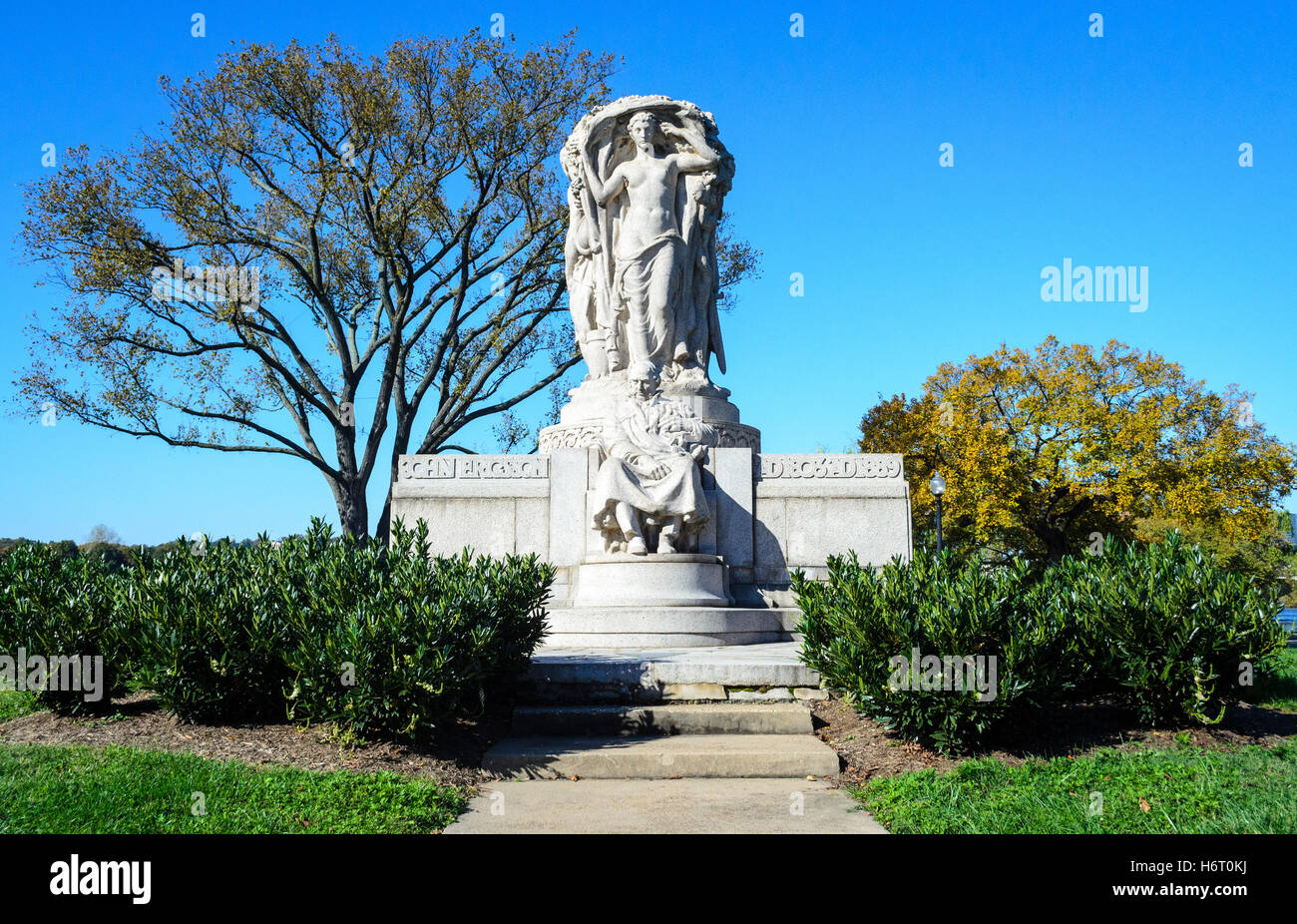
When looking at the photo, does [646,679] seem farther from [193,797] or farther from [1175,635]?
[1175,635]

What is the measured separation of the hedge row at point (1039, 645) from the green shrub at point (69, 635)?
4817 mm

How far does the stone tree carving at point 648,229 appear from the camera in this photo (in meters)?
12.7

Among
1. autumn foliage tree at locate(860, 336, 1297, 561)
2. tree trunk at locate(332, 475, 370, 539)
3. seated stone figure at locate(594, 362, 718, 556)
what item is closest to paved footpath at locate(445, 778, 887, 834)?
seated stone figure at locate(594, 362, 718, 556)

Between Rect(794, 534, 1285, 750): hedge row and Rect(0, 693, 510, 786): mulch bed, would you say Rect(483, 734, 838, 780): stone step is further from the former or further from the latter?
Rect(794, 534, 1285, 750): hedge row

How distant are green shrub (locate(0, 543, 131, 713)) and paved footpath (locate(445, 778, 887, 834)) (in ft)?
9.46

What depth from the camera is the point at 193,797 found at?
5.12 metres

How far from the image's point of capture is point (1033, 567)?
756 centimetres

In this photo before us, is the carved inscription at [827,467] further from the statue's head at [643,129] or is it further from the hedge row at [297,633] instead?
the hedge row at [297,633]

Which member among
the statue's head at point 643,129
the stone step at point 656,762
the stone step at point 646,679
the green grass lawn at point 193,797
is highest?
the statue's head at point 643,129

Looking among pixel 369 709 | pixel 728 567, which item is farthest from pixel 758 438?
pixel 369 709

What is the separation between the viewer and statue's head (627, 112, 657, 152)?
12.7 metres

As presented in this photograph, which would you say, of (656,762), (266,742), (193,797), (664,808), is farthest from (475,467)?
(664,808)

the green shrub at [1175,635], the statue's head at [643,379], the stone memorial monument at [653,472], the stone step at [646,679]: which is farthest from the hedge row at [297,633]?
the statue's head at [643,379]
